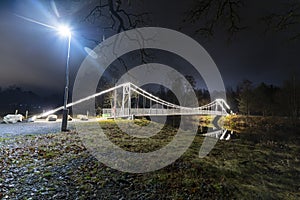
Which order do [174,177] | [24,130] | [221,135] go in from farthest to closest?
[221,135]
[24,130]
[174,177]

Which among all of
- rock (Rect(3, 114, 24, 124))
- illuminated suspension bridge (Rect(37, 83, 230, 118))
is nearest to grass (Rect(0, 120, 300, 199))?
rock (Rect(3, 114, 24, 124))

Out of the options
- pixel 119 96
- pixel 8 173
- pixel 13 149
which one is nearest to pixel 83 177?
pixel 8 173

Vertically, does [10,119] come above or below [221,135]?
above

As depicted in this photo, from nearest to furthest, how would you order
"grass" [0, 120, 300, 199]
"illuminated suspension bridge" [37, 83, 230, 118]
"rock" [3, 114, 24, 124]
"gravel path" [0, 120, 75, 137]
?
"grass" [0, 120, 300, 199] < "gravel path" [0, 120, 75, 137] < "rock" [3, 114, 24, 124] < "illuminated suspension bridge" [37, 83, 230, 118]

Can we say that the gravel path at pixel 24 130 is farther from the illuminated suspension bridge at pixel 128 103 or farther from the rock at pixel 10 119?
the illuminated suspension bridge at pixel 128 103

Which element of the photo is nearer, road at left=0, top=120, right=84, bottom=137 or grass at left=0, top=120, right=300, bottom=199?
grass at left=0, top=120, right=300, bottom=199

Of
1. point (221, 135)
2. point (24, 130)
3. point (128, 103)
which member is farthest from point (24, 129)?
point (221, 135)

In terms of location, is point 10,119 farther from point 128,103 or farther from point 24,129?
point 128,103

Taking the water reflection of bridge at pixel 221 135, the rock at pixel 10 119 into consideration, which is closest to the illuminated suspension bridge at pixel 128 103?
the rock at pixel 10 119

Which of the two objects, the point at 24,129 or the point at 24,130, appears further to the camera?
the point at 24,129

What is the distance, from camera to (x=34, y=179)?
12.0 feet

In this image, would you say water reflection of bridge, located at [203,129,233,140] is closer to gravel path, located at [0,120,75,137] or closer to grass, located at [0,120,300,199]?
grass, located at [0,120,300,199]

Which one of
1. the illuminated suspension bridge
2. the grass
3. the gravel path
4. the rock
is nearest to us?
the grass

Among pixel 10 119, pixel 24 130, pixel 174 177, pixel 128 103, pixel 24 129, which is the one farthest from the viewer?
pixel 128 103
